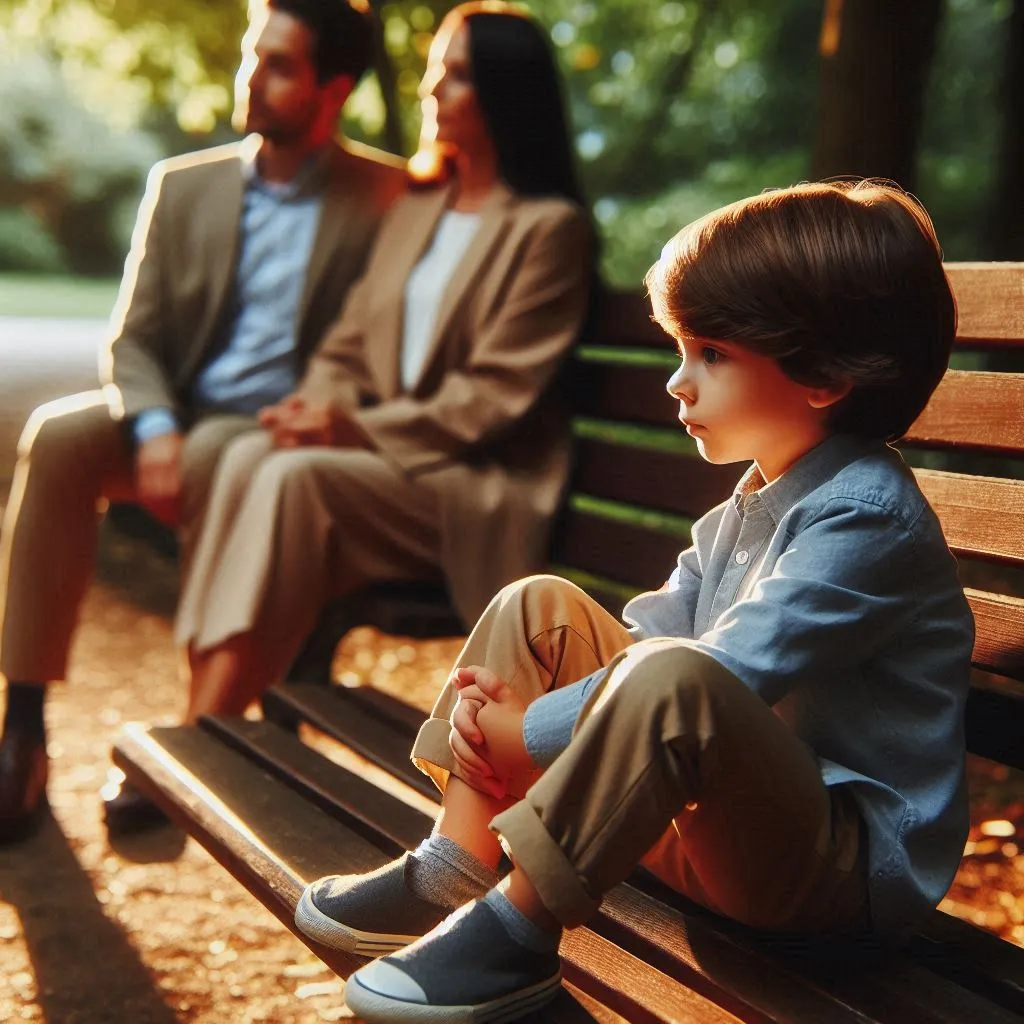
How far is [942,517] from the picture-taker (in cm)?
229

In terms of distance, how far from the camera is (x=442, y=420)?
3332mm

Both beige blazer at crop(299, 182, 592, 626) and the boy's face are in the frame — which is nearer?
the boy's face

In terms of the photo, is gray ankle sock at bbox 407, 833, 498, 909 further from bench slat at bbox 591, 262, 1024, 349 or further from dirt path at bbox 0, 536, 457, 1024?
bench slat at bbox 591, 262, 1024, 349

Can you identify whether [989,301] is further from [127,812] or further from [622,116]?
[622,116]

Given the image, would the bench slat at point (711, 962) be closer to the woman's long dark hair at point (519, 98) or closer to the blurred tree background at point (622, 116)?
the woman's long dark hair at point (519, 98)

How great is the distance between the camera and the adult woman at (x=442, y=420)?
3.17m

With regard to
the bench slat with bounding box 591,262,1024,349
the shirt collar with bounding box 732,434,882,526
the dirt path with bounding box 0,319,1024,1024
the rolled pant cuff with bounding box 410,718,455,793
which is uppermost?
the bench slat with bounding box 591,262,1024,349

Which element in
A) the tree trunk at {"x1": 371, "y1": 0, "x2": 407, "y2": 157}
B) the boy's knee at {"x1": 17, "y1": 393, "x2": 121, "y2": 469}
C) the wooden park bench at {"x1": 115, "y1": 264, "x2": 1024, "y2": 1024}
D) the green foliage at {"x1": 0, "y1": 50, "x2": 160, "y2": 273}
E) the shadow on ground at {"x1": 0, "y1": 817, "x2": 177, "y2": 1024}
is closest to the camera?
the wooden park bench at {"x1": 115, "y1": 264, "x2": 1024, "y2": 1024}

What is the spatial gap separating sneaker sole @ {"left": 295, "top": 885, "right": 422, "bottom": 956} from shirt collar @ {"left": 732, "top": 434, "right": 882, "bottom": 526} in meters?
0.76

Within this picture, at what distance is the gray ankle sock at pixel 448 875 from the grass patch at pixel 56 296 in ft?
27.9

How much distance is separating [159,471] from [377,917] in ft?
6.25

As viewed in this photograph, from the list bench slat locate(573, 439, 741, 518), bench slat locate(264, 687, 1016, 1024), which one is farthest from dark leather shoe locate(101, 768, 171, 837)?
bench slat locate(264, 687, 1016, 1024)

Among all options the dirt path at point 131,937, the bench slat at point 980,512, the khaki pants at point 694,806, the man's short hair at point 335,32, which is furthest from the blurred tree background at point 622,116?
the khaki pants at point 694,806

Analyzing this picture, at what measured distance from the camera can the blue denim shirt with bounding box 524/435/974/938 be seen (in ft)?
5.45
